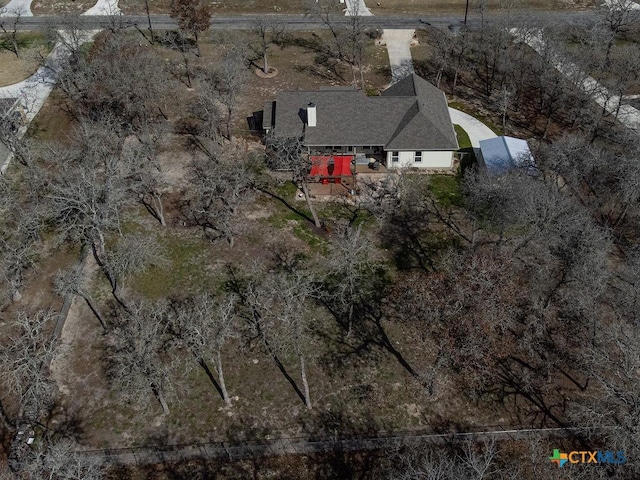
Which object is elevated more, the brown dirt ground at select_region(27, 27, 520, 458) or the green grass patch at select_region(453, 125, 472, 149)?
the green grass patch at select_region(453, 125, 472, 149)

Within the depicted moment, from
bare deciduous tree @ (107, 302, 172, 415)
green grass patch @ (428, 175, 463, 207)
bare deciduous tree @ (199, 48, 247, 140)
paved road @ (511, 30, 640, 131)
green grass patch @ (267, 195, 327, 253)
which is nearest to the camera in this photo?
bare deciduous tree @ (107, 302, 172, 415)

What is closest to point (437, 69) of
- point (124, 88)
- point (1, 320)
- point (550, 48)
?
point (550, 48)

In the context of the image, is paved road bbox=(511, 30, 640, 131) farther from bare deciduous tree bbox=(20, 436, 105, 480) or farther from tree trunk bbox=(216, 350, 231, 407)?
bare deciduous tree bbox=(20, 436, 105, 480)

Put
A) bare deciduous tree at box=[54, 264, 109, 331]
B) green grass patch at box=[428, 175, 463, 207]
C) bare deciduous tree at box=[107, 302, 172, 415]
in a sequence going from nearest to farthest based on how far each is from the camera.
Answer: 1. bare deciduous tree at box=[107, 302, 172, 415]
2. bare deciduous tree at box=[54, 264, 109, 331]
3. green grass patch at box=[428, 175, 463, 207]

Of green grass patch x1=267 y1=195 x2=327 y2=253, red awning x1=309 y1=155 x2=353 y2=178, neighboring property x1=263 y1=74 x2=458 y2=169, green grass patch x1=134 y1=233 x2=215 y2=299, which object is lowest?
green grass patch x1=134 y1=233 x2=215 y2=299

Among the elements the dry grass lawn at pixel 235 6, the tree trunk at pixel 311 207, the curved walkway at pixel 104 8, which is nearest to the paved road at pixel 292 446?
the tree trunk at pixel 311 207

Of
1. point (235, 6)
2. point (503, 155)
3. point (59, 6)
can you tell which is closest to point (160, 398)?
point (503, 155)

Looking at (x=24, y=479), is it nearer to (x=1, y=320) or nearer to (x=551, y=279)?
(x=1, y=320)

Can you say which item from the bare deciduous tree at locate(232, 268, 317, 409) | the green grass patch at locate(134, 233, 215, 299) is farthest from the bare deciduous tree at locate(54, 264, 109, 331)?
the bare deciduous tree at locate(232, 268, 317, 409)
